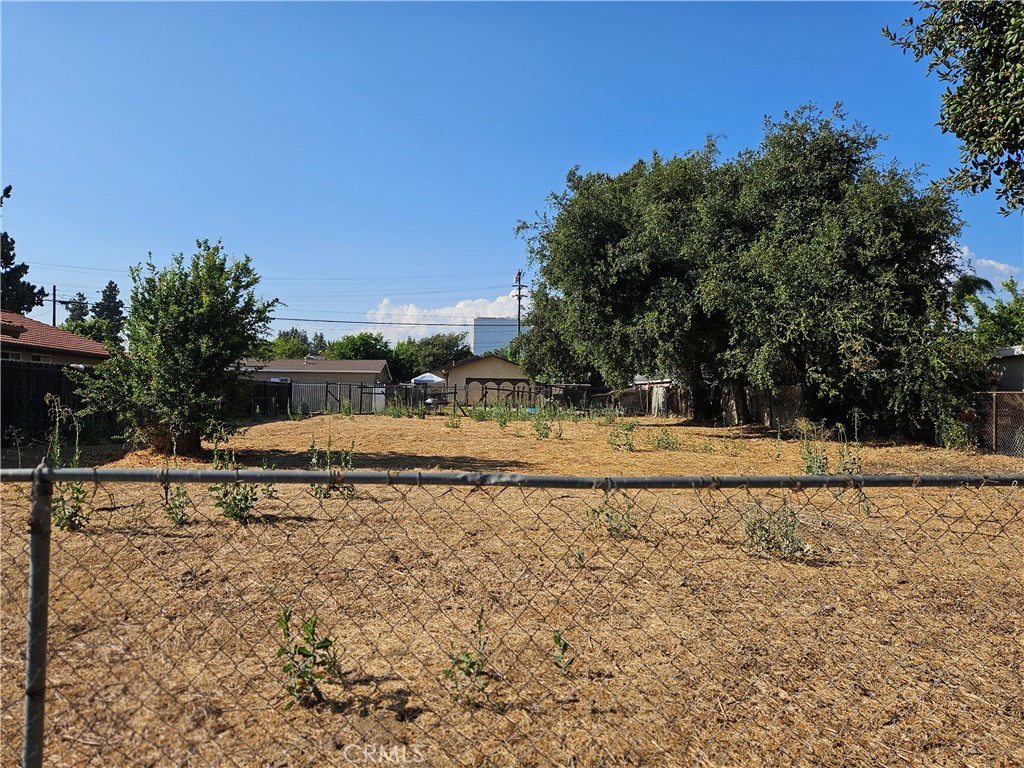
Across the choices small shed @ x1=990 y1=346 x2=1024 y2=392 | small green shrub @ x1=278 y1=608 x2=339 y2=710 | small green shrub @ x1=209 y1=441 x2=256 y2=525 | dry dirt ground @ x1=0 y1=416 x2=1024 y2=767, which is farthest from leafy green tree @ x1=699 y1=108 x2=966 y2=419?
small green shrub @ x1=278 y1=608 x2=339 y2=710

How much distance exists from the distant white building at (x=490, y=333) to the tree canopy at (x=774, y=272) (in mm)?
56192

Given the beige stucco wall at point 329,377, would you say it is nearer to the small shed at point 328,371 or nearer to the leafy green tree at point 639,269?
the small shed at point 328,371

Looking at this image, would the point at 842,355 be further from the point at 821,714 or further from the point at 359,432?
the point at 821,714

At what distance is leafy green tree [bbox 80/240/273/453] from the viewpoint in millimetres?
9523

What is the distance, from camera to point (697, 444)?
15023 millimetres

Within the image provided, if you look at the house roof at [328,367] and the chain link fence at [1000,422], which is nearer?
the chain link fence at [1000,422]

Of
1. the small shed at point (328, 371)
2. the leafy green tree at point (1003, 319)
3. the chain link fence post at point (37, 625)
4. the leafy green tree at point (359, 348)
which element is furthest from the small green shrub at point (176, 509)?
the leafy green tree at point (359, 348)

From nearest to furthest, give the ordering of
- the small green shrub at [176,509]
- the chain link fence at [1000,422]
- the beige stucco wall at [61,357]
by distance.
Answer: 1. the small green shrub at [176,509]
2. the chain link fence at [1000,422]
3. the beige stucco wall at [61,357]

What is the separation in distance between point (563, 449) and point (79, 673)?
1115 centimetres

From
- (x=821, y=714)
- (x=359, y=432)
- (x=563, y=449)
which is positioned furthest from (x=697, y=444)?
(x=821, y=714)

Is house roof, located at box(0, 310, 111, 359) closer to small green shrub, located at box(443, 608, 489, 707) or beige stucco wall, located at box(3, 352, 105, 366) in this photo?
beige stucco wall, located at box(3, 352, 105, 366)

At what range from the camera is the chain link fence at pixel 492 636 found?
2.38 meters

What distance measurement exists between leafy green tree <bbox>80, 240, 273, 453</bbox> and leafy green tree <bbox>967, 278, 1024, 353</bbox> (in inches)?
914

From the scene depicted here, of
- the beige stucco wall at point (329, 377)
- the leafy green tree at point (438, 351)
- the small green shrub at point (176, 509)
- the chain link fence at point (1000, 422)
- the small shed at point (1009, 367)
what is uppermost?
the leafy green tree at point (438, 351)
